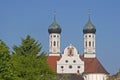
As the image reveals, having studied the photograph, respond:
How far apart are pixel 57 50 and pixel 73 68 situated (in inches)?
221

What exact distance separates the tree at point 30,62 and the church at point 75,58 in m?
81.7

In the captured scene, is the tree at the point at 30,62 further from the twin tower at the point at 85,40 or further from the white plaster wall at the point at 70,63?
the twin tower at the point at 85,40

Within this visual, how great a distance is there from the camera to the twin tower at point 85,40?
5576 inches

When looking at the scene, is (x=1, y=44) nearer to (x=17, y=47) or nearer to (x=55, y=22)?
(x=17, y=47)

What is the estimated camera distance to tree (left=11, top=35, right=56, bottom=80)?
4997cm

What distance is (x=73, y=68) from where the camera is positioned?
140 m

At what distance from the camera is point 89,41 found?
468 ft

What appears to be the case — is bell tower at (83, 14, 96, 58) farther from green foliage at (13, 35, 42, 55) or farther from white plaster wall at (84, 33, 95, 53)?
green foliage at (13, 35, 42, 55)

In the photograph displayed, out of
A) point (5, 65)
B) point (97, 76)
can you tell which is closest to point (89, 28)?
point (97, 76)

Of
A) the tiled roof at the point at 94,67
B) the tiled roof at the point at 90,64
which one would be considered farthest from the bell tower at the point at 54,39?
the tiled roof at the point at 94,67

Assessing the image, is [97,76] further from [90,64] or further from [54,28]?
[54,28]

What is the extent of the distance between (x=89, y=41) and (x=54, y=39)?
26.2ft

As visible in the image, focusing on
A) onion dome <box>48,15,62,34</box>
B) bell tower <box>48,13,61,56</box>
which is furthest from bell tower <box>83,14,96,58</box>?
bell tower <box>48,13,61,56</box>

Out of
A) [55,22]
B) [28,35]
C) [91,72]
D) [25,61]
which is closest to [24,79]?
[25,61]
